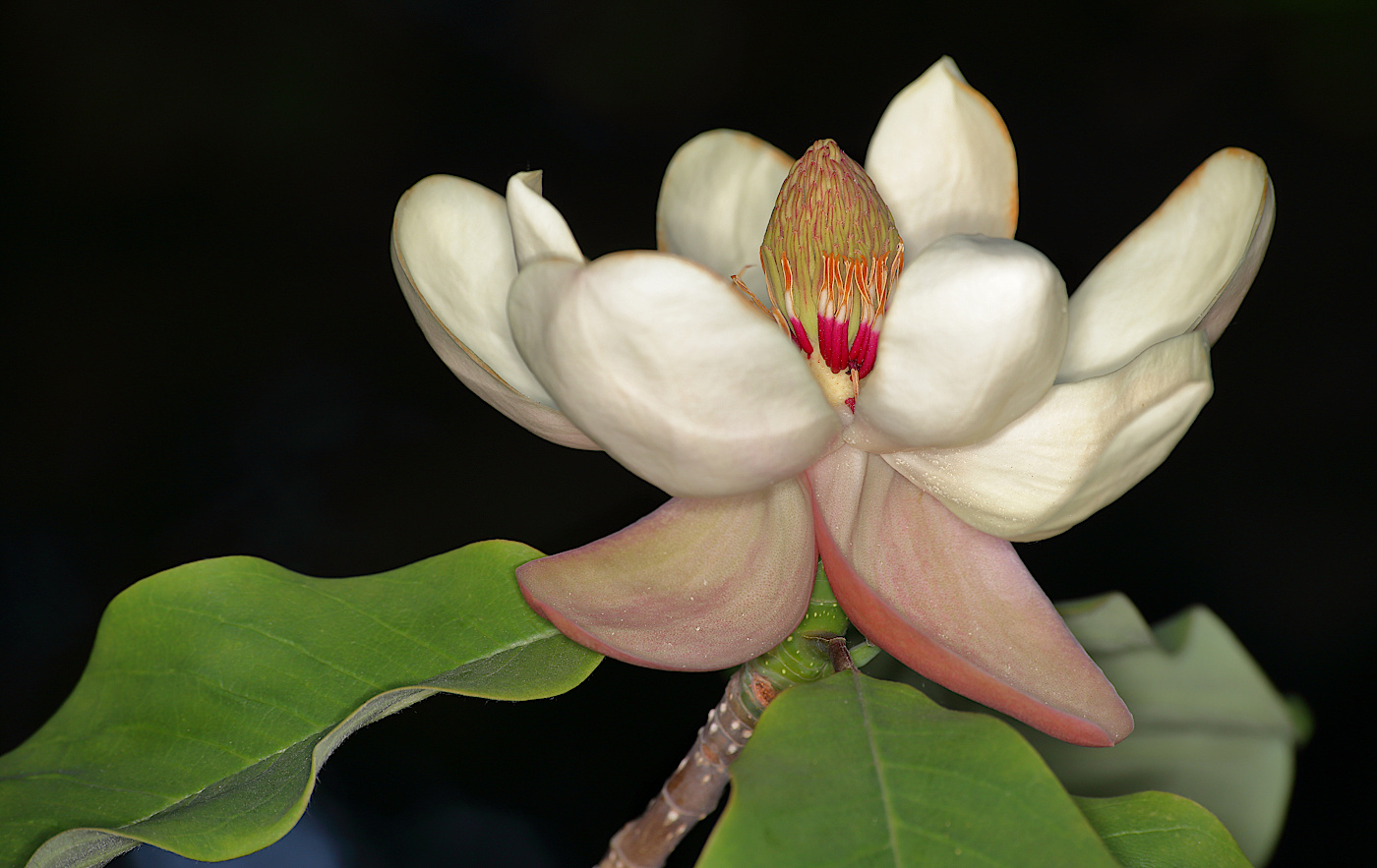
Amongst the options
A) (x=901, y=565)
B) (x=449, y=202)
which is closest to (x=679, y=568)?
(x=901, y=565)

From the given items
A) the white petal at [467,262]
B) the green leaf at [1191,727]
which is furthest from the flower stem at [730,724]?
the green leaf at [1191,727]

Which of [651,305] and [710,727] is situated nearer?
[651,305]

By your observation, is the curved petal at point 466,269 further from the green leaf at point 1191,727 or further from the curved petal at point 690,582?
the green leaf at point 1191,727

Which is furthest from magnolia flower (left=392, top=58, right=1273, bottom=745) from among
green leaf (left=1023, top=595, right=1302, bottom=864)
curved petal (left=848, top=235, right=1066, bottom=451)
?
green leaf (left=1023, top=595, right=1302, bottom=864)

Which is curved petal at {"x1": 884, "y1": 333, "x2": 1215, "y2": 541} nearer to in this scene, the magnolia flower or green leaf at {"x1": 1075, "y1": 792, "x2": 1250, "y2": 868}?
the magnolia flower

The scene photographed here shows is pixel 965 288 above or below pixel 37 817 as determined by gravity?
above

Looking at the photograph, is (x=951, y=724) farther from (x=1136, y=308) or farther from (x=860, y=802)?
(x=1136, y=308)
